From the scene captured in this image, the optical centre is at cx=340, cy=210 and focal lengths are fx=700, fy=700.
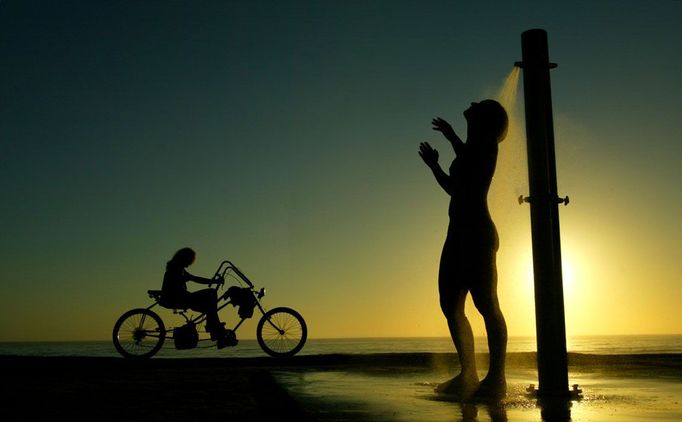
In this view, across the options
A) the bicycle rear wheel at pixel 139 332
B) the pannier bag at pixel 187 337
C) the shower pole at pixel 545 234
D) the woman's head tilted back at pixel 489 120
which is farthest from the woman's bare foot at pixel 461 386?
the bicycle rear wheel at pixel 139 332

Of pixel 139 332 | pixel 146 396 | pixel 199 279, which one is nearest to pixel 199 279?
pixel 199 279

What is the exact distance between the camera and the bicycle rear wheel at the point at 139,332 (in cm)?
1325

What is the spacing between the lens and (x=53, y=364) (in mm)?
9258

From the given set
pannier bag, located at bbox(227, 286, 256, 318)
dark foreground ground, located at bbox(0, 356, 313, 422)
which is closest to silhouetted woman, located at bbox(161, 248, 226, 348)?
pannier bag, located at bbox(227, 286, 256, 318)

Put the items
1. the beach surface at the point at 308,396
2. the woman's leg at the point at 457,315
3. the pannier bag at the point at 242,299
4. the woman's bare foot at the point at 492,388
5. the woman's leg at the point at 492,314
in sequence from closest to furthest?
the beach surface at the point at 308,396
the woman's bare foot at the point at 492,388
the woman's leg at the point at 492,314
the woman's leg at the point at 457,315
the pannier bag at the point at 242,299

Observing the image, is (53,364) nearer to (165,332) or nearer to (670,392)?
(165,332)

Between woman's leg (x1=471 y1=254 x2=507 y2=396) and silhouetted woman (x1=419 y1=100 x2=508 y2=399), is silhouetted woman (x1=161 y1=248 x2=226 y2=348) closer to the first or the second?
silhouetted woman (x1=419 y1=100 x2=508 y2=399)

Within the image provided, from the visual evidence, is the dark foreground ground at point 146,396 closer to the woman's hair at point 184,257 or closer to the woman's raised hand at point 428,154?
the woman's raised hand at point 428,154

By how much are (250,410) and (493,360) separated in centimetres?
190

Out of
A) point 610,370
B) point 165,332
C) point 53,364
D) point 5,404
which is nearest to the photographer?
point 5,404

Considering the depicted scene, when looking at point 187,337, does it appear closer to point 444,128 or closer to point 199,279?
point 199,279

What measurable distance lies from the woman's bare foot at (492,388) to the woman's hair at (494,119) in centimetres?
187

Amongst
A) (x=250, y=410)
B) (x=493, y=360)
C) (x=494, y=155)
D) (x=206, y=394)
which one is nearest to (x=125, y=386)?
(x=206, y=394)

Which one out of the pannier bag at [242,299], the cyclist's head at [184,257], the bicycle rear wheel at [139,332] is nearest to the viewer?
the cyclist's head at [184,257]
